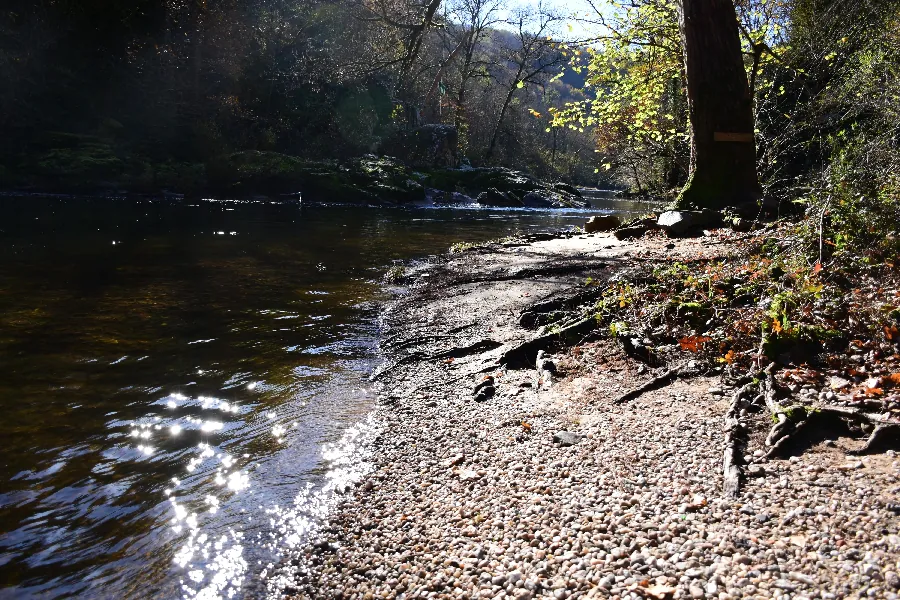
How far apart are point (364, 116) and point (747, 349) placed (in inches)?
1545

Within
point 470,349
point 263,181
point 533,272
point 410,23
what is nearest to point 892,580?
point 470,349

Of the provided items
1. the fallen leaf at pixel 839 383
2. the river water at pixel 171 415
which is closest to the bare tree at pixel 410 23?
the river water at pixel 171 415

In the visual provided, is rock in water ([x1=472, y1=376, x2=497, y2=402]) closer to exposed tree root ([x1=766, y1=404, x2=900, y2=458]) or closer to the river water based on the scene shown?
the river water

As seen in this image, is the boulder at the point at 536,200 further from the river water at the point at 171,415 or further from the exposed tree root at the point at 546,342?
the exposed tree root at the point at 546,342

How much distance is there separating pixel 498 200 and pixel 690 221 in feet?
77.7

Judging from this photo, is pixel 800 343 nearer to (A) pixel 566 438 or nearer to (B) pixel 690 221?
(A) pixel 566 438

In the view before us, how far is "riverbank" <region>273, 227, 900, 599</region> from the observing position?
2.45m

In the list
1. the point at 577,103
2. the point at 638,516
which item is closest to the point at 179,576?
the point at 638,516

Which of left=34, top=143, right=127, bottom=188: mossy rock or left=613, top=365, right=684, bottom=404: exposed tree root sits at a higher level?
left=34, top=143, right=127, bottom=188: mossy rock

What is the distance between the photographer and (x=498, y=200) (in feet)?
112

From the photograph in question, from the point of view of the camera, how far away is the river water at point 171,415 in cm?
331

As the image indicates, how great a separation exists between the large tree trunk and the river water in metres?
6.66

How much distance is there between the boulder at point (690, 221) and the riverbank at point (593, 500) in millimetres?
6180

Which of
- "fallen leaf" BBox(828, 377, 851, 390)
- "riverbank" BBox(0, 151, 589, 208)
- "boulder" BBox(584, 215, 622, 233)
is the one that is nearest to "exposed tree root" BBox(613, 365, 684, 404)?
"fallen leaf" BBox(828, 377, 851, 390)
